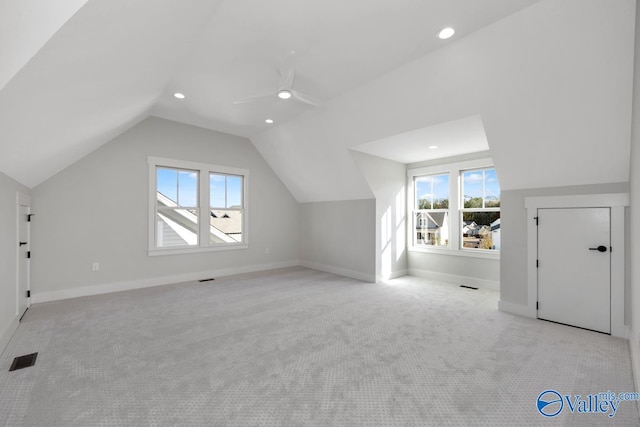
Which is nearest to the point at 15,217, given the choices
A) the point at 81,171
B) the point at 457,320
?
the point at 81,171

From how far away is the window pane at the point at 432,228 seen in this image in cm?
566

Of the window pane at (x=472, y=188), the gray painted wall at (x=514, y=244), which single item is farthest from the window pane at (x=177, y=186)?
the gray painted wall at (x=514, y=244)

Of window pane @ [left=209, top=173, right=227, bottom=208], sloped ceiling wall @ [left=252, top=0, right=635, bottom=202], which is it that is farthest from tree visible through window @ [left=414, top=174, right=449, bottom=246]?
window pane @ [left=209, top=173, right=227, bottom=208]

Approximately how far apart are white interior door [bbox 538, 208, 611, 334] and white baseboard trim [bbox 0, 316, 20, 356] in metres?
5.92

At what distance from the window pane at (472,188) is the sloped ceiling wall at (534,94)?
1.37m

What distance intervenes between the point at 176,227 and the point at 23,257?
2.19 metres

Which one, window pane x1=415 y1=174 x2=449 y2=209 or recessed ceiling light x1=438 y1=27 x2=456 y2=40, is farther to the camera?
window pane x1=415 y1=174 x2=449 y2=209

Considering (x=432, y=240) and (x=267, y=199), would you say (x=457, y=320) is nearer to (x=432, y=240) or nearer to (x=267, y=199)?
(x=432, y=240)

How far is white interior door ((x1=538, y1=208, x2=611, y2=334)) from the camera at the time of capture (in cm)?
316

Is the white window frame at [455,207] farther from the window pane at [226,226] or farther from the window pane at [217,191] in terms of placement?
the window pane at [217,191]

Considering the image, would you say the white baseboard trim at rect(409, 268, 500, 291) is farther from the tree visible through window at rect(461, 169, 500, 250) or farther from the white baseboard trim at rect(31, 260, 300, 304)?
the white baseboard trim at rect(31, 260, 300, 304)

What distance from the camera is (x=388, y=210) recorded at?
5695 millimetres

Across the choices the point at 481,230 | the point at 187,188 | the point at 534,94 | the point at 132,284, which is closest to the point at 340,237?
the point at 481,230

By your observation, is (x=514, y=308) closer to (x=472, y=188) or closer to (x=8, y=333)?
(x=472, y=188)
